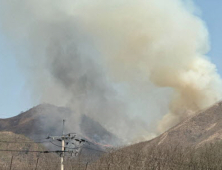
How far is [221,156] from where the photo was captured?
97.6 meters

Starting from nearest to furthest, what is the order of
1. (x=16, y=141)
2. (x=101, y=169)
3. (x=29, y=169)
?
(x=101, y=169) < (x=29, y=169) < (x=16, y=141)

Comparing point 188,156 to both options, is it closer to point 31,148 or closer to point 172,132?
point 172,132

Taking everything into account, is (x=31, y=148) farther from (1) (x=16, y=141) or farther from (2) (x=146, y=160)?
(2) (x=146, y=160)

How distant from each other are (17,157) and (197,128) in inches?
2970

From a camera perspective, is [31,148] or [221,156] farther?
[31,148]

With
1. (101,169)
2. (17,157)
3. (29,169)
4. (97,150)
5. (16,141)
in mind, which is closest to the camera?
(101,169)

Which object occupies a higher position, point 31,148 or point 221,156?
point 31,148

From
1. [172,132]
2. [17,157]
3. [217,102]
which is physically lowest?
[17,157]

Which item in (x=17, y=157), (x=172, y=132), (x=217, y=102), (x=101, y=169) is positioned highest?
(x=217, y=102)

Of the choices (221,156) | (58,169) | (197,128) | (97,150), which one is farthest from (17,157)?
(221,156)

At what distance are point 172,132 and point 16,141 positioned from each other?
6541 centimetres

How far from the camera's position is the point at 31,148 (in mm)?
181000

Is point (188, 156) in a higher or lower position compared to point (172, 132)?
lower

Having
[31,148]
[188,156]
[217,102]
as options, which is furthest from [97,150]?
[188,156]
